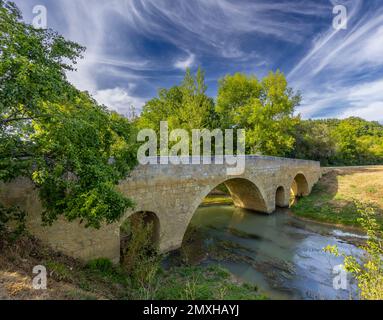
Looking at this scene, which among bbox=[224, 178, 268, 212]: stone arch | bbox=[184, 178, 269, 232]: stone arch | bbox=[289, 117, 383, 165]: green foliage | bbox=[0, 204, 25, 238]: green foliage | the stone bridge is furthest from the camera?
bbox=[289, 117, 383, 165]: green foliage

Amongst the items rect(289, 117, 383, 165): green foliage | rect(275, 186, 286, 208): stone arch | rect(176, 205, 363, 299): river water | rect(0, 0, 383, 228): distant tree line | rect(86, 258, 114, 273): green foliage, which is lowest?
rect(176, 205, 363, 299): river water

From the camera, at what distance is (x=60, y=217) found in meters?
5.98

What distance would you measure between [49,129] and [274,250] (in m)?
9.51

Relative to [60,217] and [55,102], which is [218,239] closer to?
[60,217]

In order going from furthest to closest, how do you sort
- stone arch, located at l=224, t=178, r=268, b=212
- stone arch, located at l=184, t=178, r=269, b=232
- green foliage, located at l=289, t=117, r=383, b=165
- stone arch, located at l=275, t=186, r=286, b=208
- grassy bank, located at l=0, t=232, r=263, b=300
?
1. green foliage, located at l=289, t=117, r=383, b=165
2. stone arch, located at l=275, t=186, r=286, b=208
3. stone arch, located at l=224, t=178, r=268, b=212
4. stone arch, located at l=184, t=178, r=269, b=232
5. grassy bank, located at l=0, t=232, r=263, b=300

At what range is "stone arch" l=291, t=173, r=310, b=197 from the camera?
64.5 feet

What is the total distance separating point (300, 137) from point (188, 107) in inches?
702

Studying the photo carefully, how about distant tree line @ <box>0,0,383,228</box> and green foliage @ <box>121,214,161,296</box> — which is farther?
green foliage @ <box>121,214,161,296</box>

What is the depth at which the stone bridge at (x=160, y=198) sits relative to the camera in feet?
18.4

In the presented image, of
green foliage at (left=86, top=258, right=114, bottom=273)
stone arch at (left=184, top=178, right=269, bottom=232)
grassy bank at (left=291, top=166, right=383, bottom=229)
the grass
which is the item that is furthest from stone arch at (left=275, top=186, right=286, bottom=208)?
green foliage at (left=86, top=258, right=114, bottom=273)

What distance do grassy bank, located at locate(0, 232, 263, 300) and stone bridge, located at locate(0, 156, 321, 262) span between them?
405 mm

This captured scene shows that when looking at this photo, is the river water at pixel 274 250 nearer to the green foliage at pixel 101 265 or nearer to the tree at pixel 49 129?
the green foliage at pixel 101 265

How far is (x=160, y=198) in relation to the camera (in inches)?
334

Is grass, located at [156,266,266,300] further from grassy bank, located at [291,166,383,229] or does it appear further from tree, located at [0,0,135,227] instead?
grassy bank, located at [291,166,383,229]
